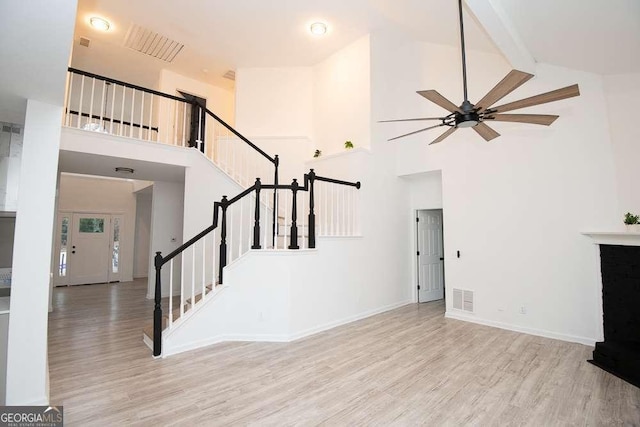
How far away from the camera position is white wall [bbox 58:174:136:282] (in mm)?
8344

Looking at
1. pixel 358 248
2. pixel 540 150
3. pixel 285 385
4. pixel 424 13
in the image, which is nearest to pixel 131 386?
pixel 285 385

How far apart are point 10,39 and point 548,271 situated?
240 inches

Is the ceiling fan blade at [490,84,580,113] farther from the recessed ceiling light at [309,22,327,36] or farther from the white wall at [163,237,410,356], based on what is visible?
the recessed ceiling light at [309,22,327,36]

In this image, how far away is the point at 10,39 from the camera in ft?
5.69

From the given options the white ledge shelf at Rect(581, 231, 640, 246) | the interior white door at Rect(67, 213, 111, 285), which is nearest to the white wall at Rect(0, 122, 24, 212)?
the white ledge shelf at Rect(581, 231, 640, 246)

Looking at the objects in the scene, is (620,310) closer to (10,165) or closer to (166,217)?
(10,165)

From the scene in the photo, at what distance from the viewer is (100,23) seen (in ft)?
18.7

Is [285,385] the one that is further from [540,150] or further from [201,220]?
[540,150]

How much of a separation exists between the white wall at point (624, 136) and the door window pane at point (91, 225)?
11.6m

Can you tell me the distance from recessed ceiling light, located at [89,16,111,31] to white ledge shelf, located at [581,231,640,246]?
347 inches

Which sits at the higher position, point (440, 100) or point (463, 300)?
point (440, 100)

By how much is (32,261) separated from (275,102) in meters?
5.70

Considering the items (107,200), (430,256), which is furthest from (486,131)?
(107,200)

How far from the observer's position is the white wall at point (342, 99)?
584 centimetres
